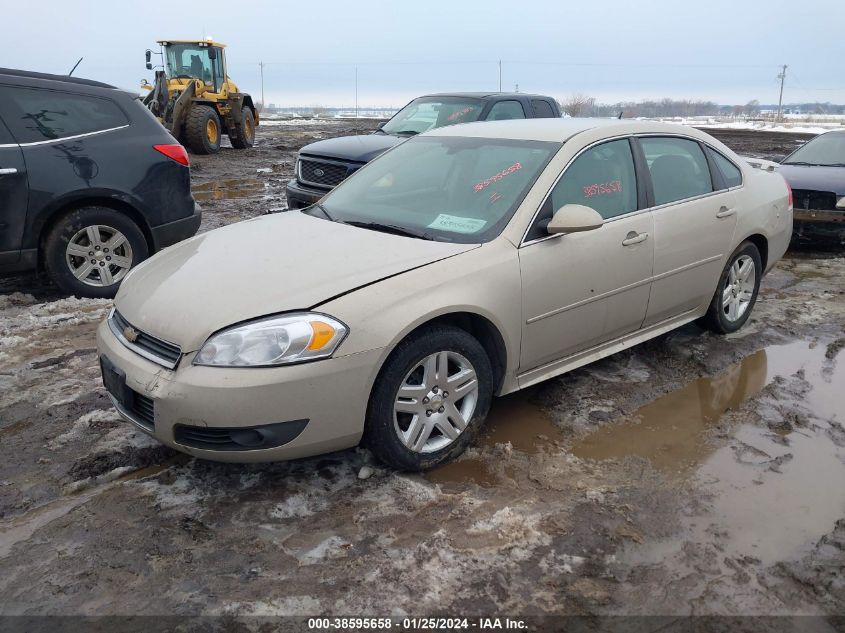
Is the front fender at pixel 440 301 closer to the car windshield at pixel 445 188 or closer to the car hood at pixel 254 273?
the car hood at pixel 254 273

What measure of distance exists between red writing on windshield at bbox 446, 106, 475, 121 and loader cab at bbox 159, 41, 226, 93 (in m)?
13.0

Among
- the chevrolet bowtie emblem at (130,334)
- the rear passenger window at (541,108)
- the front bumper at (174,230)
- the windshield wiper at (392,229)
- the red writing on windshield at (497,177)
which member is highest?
the rear passenger window at (541,108)

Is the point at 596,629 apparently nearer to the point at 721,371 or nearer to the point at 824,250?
the point at 721,371

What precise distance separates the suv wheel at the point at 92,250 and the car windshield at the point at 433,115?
4.50 meters

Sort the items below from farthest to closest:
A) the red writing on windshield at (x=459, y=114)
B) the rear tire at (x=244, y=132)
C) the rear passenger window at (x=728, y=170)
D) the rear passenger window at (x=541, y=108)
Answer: the rear tire at (x=244, y=132) < the rear passenger window at (x=541, y=108) < the red writing on windshield at (x=459, y=114) < the rear passenger window at (x=728, y=170)

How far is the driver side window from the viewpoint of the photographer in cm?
370

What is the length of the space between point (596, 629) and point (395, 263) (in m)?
1.73

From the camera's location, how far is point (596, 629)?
7.83ft

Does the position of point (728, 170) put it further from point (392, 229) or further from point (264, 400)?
point (264, 400)

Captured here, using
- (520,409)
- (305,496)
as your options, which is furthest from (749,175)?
(305,496)

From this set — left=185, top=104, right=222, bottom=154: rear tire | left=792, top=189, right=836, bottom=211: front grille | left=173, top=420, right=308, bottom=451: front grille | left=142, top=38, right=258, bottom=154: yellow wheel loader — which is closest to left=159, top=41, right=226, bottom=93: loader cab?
left=142, top=38, right=258, bottom=154: yellow wheel loader

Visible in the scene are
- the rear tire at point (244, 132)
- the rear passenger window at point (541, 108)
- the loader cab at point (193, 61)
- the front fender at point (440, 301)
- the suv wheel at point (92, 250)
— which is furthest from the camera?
the rear tire at point (244, 132)

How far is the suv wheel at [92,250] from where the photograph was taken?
5.62m

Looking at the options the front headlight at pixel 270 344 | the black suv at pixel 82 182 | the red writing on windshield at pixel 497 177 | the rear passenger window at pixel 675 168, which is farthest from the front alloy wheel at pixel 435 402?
the black suv at pixel 82 182
